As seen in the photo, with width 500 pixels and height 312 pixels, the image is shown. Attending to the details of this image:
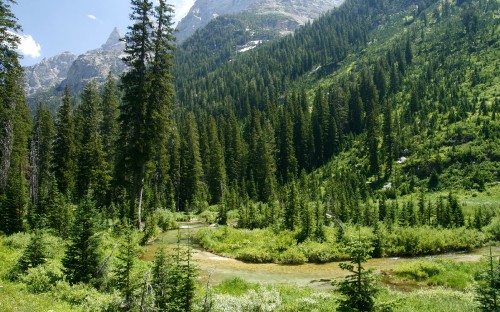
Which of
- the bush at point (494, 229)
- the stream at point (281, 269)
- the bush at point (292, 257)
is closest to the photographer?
the stream at point (281, 269)

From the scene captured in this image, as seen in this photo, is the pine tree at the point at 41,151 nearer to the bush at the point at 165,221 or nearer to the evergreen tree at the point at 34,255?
the bush at the point at 165,221

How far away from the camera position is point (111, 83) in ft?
197

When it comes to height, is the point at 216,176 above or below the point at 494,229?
above

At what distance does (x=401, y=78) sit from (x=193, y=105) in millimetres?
80630

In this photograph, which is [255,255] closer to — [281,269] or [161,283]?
[281,269]

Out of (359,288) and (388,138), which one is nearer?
(359,288)

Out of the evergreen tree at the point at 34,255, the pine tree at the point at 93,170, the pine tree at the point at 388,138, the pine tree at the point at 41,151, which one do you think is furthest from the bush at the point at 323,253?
the pine tree at the point at 41,151

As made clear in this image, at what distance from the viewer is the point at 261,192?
73.6m

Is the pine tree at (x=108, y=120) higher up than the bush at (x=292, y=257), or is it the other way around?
the pine tree at (x=108, y=120)

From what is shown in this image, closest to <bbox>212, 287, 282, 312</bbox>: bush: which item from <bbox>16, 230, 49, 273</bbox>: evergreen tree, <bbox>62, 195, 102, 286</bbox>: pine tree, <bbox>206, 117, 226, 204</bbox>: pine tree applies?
<bbox>62, 195, 102, 286</bbox>: pine tree

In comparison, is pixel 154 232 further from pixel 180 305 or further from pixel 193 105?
pixel 193 105

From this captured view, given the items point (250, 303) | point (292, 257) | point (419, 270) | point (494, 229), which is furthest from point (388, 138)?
point (250, 303)

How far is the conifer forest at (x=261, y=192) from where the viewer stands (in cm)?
1348

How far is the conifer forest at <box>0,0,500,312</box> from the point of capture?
1348 cm
